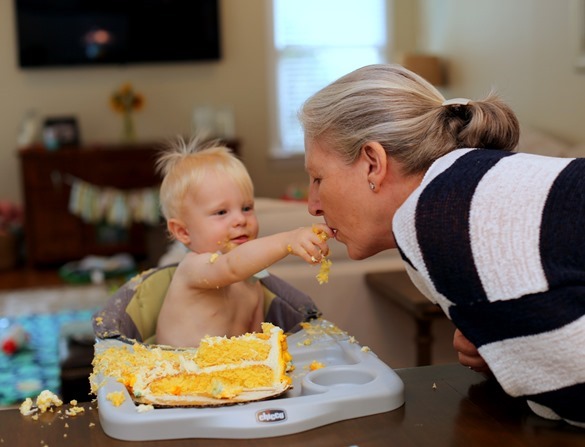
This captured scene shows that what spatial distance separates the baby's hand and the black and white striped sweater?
1.23 ft

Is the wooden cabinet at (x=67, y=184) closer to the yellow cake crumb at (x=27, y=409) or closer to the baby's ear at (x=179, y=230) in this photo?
the baby's ear at (x=179, y=230)

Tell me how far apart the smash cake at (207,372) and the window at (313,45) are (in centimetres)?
589

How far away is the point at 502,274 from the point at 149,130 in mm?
6327

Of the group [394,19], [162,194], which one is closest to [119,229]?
[394,19]

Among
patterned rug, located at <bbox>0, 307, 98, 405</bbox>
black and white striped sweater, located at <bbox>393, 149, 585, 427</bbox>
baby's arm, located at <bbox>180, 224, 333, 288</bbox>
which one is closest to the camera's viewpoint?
black and white striped sweater, located at <bbox>393, 149, 585, 427</bbox>

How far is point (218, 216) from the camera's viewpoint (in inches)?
82.7

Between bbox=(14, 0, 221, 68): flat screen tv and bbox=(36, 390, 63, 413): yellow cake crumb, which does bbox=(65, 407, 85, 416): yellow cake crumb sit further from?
bbox=(14, 0, 221, 68): flat screen tv

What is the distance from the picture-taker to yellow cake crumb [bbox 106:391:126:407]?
4.24 feet

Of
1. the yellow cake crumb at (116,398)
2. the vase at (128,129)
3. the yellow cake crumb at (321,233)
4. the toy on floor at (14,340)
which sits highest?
the yellow cake crumb at (321,233)

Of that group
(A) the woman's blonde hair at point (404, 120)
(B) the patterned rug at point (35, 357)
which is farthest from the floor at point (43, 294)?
(A) the woman's blonde hair at point (404, 120)

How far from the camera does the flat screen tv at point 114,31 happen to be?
22.7 ft

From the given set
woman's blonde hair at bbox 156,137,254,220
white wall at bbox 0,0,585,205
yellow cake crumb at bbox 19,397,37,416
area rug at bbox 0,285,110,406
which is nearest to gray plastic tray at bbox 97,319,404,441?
yellow cake crumb at bbox 19,397,37,416

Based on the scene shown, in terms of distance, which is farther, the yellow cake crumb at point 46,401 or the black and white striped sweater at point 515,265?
the yellow cake crumb at point 46,401

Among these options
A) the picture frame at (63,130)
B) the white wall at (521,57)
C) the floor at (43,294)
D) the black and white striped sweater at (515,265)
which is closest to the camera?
the black and white striped sweater at (515,265)
